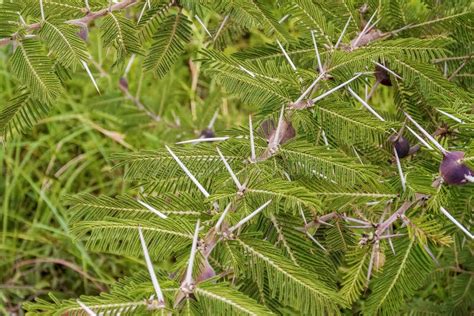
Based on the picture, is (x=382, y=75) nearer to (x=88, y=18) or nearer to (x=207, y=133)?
(x=88, y=18)

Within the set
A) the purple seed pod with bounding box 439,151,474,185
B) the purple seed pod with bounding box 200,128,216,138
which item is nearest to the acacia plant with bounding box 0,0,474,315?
the purple seed pod with bounding box 439,151,474,185

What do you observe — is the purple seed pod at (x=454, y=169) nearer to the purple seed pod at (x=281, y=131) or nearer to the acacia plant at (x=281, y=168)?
the acacia plant at (x=281, y=168)

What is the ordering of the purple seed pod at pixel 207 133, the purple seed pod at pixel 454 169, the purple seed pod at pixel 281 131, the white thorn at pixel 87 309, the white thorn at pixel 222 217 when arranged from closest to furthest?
the white thorn at pixel 87 309 → the white thorn at pixel 222 217 → the purple seed pod at pixel 454 169 → the purple seed pod at pixel 281 131 → the purple seed pod at pixel 207 133

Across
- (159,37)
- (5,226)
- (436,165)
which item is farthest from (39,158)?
(436,165)

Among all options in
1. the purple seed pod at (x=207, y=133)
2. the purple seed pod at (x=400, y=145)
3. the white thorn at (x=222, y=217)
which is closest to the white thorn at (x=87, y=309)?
the white thorn at (x=222, y=217)

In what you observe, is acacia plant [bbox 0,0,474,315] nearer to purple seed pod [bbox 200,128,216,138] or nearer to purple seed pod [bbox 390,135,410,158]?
purple seed pod [bbox 390,135,410,158]

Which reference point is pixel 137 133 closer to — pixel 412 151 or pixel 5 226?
pixel 5 226

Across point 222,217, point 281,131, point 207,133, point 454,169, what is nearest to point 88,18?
point 281,131
